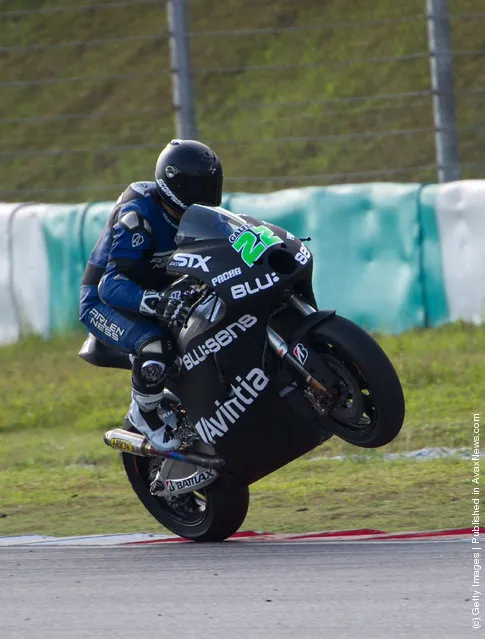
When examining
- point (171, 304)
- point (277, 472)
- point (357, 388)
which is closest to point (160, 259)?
point (171, 304)

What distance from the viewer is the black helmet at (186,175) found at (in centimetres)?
601

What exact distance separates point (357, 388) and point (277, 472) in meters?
2.45

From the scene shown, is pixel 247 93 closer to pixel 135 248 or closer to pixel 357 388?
pixel 135 248

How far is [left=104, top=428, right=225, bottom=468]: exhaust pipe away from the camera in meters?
5.85

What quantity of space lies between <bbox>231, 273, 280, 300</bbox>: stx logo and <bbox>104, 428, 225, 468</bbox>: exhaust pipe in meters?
0.72

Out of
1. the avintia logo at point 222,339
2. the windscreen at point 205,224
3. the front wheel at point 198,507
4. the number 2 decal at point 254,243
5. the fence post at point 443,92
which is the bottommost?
the front wheel at point 198,507

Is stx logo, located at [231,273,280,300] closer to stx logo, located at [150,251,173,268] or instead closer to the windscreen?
the windscreen

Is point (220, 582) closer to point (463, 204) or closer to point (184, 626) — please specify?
point (184, 626)

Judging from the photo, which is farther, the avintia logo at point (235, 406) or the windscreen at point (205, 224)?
the windscreen at point (205, 224)

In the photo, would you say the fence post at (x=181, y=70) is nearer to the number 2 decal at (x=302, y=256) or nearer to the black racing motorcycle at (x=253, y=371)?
the black racing motorcycle at (x=253, y=371)

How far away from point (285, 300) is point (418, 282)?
179 inches

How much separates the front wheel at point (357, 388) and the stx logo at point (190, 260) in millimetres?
562

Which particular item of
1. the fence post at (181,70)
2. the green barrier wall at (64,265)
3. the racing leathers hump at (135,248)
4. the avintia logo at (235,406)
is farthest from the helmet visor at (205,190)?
the green barrier wall at (64,265)

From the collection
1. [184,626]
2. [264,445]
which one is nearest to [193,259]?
[264,445]
